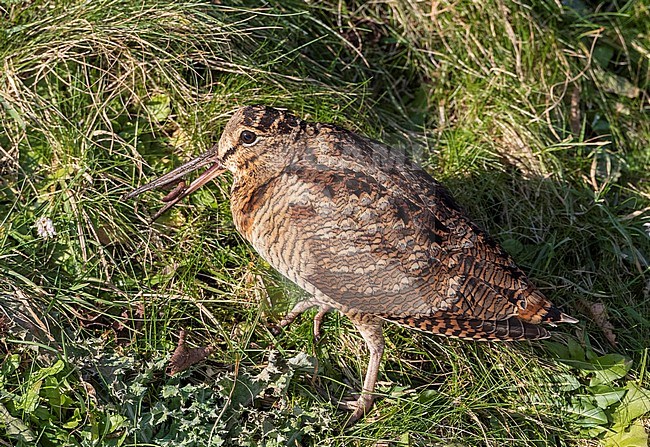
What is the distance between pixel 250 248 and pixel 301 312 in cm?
42

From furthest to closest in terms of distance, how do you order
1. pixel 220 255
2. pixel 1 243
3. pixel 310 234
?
1. pixel 220 255
2. pixel 1 243
3. pixel 310 234

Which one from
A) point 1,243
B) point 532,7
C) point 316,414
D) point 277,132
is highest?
point 532,7

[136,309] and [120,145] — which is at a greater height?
[120,145]

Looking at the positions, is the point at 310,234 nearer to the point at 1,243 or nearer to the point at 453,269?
the point at 453,269

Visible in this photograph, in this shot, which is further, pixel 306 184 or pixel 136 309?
pixel 136 309

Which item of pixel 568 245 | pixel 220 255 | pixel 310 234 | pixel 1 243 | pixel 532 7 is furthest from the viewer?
pixel 532 7

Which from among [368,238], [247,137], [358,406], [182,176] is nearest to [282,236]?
[368,238]

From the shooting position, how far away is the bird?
331 cm

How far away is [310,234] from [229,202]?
0.85 metres

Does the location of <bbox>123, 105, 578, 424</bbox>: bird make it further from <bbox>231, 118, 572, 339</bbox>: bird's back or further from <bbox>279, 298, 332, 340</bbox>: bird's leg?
<bbox>279, 298, 332, 340</bbox>: bird's leg

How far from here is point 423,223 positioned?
11.0ft

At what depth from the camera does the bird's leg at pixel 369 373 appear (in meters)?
3.56

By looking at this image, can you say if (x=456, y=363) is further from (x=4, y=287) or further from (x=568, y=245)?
(x=4, y=287)

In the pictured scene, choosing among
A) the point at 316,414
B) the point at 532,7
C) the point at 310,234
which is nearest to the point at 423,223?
the point at 310,234
